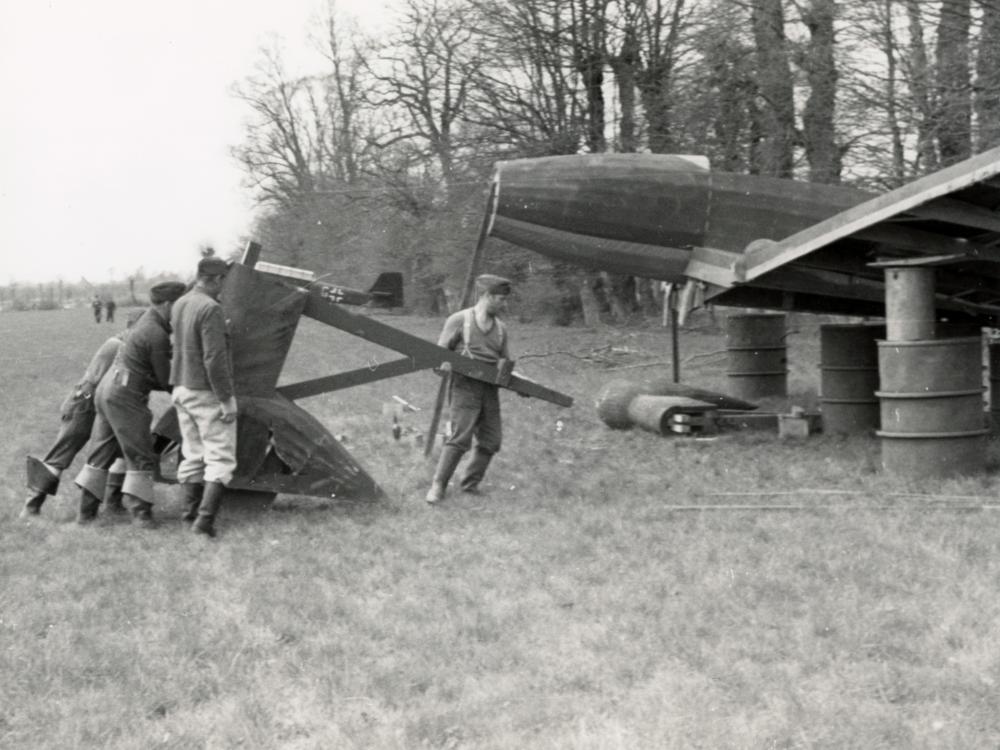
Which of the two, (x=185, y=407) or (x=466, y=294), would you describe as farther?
(x=466, y=294)

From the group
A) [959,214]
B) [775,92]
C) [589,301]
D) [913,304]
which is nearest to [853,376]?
[913,304]

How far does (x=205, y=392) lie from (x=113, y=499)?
1536 millimetres

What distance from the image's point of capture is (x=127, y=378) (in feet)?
30.6

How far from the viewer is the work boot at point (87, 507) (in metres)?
9.52

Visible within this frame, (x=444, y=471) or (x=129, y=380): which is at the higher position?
(x=129, y=380)

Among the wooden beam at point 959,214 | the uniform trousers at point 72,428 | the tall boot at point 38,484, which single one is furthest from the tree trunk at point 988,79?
the tall boot at point 38,484

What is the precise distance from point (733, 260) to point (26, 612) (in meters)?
8.42

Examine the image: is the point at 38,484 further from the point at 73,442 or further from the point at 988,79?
the point at 988,79

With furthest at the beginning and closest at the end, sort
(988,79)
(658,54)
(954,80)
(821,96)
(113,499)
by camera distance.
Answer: (658,54) → (821,96) → (954,80) → (988,79) → (113,499)

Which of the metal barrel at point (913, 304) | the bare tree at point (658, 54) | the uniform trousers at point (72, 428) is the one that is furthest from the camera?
the bare tree at point (658, 54)

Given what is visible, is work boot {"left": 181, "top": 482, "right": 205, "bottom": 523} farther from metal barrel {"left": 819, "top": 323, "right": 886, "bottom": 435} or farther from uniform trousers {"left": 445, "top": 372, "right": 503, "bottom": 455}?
metal barrel {"left": 819, "top": 323, "right": 886, "bottom": 435}

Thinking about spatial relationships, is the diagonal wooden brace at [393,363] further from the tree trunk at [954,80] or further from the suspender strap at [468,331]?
the tree trunk at [954,80]

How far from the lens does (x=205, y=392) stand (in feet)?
29.5

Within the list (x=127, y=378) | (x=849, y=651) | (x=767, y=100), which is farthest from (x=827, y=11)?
(x=849, y=651)
